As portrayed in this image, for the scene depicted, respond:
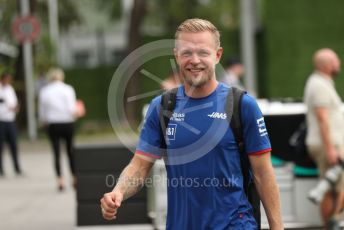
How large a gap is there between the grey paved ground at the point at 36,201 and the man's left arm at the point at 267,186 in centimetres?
474

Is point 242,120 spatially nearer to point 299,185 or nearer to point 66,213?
point 299,185

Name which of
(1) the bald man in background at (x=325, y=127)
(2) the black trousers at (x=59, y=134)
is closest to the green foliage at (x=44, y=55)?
(2) the black trousers at (x=59, y=134)

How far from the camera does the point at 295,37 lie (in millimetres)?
26891

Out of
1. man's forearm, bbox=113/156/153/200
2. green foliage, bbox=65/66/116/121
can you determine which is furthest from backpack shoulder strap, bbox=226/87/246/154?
green foliage, bbox=65/66/116/121

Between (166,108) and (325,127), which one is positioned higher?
(166,108)

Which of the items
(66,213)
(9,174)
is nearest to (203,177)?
(66,213)

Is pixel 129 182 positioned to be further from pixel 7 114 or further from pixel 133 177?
pixel 7 114

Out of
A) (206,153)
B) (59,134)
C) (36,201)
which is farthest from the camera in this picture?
(59,134)

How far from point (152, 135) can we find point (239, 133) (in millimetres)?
440

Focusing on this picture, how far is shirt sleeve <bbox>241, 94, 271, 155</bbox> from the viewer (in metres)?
4.30

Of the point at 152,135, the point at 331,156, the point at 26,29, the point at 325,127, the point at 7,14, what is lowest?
the point at 331,156

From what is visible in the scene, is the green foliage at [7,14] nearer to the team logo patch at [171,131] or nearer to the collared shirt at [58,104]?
the collared shirt at [58,104]

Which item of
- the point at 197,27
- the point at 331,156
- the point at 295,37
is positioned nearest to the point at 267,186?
the point at 197,27

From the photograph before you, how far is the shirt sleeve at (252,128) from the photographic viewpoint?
169 inches
